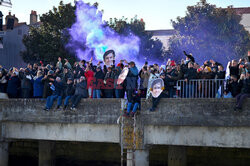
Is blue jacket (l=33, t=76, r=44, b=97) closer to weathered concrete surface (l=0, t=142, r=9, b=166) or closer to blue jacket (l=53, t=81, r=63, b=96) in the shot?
blue jacket (l=53, t=81, r=63, b=96)

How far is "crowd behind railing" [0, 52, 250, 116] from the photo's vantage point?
1609 cm

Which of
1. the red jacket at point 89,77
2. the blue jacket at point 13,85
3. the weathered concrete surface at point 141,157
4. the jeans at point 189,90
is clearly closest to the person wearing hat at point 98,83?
the red jacket at point 89,77

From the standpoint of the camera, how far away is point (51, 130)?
61.1ft

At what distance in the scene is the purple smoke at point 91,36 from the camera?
38.3m

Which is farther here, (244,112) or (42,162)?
(42,162)

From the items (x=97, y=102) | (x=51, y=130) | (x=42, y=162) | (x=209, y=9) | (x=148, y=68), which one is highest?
(x=209, y=9)

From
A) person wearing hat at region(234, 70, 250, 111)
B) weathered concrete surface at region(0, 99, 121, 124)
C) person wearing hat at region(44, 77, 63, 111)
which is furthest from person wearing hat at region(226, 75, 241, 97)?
person wearing hat at region(44, 77, 63, 111)

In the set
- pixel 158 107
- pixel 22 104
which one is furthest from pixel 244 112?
pixel 22 104

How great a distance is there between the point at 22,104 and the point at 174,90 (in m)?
6.71

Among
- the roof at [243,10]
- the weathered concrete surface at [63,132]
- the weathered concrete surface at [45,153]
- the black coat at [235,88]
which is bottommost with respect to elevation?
the weathered concrete surface at [45,153]

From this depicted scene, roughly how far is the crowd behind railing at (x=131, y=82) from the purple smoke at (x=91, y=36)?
15771 millimetres

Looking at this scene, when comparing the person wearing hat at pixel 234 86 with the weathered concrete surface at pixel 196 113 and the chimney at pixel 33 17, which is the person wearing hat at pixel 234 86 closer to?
the weathered concrete surface at pixel 196 113

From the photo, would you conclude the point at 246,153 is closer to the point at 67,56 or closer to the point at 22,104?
the point at 22,104

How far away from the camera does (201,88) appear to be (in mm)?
16734
